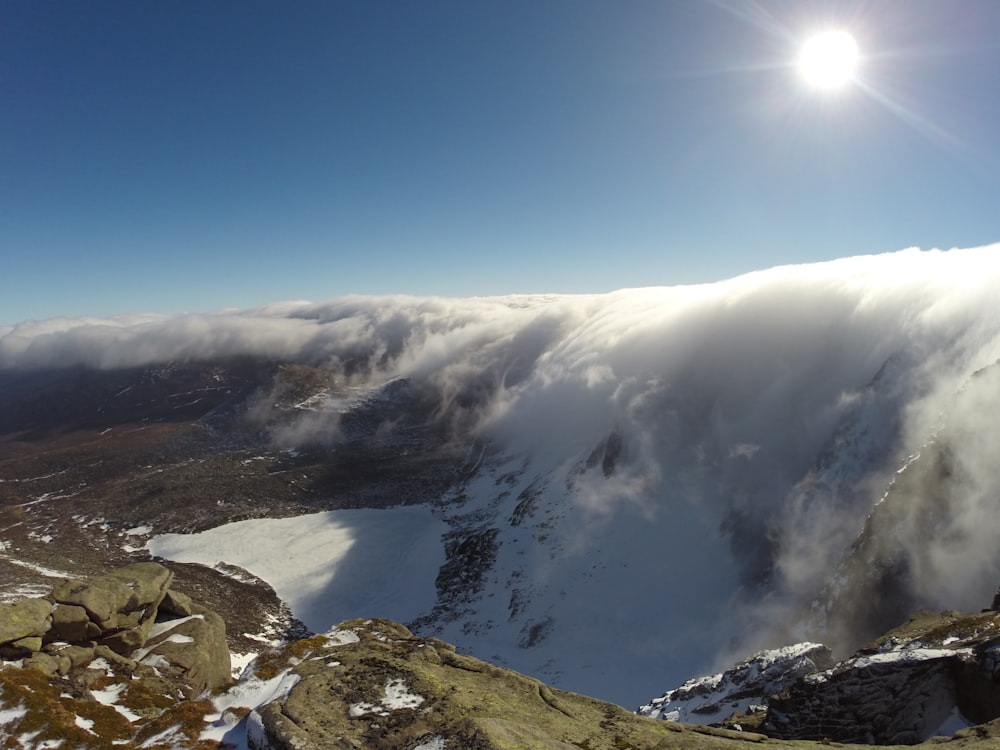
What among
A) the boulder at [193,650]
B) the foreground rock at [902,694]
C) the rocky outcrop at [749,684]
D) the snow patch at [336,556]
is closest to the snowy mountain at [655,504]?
the snow patch at [336,556]

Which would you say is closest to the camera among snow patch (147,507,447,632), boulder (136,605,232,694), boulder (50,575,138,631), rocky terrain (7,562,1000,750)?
rocky terrain (7,562,1000,750)

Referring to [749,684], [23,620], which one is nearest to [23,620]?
[23,620]

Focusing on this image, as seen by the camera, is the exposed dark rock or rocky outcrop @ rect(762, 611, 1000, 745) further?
the exposed dark rock

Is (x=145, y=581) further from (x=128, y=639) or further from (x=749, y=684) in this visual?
(x=749, y=684)

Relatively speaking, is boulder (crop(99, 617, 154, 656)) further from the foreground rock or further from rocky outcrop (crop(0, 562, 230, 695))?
the foreground rock

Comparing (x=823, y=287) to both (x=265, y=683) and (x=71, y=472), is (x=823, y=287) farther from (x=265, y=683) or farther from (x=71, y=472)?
(x=71, y=472)

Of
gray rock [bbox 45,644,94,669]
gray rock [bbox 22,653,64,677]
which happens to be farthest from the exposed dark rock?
gray rock [bbox 22,653,64,677]

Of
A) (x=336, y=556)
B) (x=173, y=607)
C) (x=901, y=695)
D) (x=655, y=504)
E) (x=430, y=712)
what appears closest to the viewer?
(x=430, y=712)
